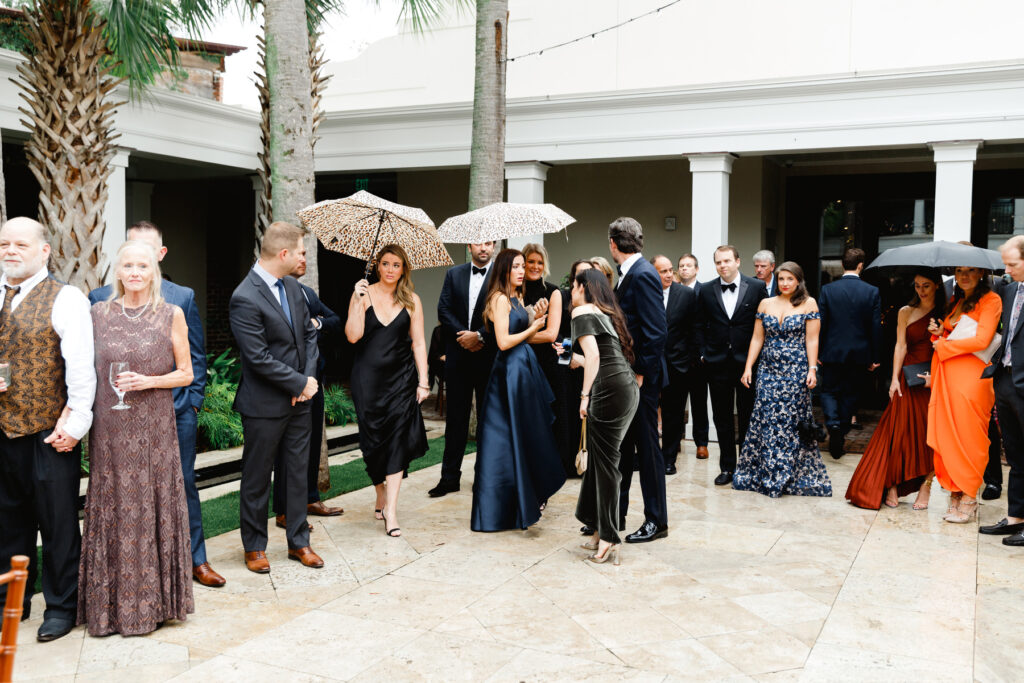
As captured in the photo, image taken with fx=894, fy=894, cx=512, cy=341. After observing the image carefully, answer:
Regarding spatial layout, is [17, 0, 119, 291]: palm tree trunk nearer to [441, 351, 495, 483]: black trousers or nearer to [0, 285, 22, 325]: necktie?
[441, 351, 495, 483]: black trousers

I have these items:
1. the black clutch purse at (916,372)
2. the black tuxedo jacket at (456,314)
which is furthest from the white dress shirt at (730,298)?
the black tuxedo jacket at (456,314)

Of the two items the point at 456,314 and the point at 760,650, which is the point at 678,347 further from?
Answer: the point at 760,650

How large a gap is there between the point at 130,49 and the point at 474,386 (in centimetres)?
→ 516

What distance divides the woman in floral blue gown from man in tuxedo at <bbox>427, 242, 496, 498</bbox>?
226 centimetres

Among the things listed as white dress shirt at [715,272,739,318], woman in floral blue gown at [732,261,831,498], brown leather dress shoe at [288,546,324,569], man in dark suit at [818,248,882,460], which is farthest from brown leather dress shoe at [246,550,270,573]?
man in dark suit at [818,248,882,460]

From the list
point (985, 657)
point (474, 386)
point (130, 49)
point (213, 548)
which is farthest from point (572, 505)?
point (130, 49)

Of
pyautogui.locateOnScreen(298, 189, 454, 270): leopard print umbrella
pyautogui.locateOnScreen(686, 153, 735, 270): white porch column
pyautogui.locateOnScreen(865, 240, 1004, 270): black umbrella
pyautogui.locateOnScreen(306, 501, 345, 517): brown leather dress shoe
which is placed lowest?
pyautogui.locateOnScreen(306, 501, 345, 517): brown leather dress shoe

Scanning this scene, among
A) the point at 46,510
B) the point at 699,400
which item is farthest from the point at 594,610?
the point at 699,400

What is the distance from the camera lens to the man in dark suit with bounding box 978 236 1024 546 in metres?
5.75

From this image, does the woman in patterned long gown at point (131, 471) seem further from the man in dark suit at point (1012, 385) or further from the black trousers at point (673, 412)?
the man in dark suit at point (1012, 385)

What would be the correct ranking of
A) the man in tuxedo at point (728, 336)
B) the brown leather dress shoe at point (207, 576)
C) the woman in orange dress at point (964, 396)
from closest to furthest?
the brown leather dress shoe at point (207, 576) < the woman in orange dress at point (964, 396) < the man in tuxedo at point (728, 336)

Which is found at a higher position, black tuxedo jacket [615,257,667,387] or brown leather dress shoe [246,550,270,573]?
black tuxedo jacket [615,257,667,387]

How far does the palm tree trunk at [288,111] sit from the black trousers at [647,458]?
8.97 feet

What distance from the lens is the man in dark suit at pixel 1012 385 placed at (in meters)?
5.75
